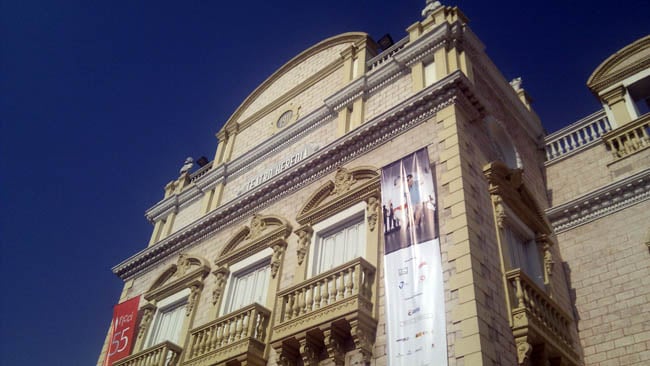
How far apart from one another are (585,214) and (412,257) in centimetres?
566

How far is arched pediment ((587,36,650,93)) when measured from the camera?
16.4 meters

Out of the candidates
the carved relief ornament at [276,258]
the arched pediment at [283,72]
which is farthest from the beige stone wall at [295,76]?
the carved relief ornament at [276,258]

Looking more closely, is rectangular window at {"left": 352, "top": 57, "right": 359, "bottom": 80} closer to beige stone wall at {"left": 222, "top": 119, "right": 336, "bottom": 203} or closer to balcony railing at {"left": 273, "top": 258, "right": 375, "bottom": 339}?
beige stone wall at {"left": 222, "top": 119, "right": 336, "bottom": 203}

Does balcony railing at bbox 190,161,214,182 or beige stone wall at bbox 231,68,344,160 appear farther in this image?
balcony railing at bbox 190,161,214,182

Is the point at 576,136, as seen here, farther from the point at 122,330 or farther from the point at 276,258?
the point at 122,330

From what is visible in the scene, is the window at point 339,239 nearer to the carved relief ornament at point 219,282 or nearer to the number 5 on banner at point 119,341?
the carved relief ornament at point 219,282

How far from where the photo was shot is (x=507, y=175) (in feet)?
44.9

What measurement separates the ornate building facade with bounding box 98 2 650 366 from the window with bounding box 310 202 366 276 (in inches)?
1.5

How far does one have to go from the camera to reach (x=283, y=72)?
23.0 m

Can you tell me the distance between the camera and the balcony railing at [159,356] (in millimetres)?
15680

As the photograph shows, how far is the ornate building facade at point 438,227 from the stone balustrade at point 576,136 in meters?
0.06

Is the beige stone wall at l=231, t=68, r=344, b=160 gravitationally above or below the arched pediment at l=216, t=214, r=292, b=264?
above

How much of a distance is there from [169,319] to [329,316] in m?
8.35

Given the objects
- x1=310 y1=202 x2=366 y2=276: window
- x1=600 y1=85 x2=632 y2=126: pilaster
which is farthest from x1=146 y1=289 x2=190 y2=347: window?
x1=600 y1=85 x2=632 y2=126: pilaster
